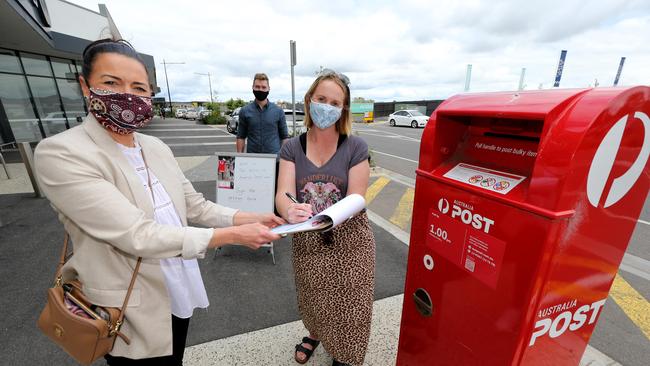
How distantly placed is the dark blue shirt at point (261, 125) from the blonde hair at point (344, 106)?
8.14 ft

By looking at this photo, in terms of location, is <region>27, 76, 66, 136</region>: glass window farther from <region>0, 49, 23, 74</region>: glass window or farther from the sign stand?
the sign stand

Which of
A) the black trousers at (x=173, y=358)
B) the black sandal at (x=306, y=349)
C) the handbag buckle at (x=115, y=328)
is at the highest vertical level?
the handbag buckle at (x=115, y=328)

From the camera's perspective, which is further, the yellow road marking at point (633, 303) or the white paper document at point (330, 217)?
the yellow road marking at point (633, 303)

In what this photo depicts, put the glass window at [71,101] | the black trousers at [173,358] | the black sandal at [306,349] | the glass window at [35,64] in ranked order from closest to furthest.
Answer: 1. the black trousers at [173,358]
2. the black sandal at [306,349]
3. the glass window at [35,64]
4. the glass window at [71,101]

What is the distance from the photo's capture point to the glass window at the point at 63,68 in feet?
41.7

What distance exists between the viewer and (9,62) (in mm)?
9906

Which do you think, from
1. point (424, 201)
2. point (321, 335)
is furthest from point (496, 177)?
point (321, 335)

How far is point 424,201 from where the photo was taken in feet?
4.87

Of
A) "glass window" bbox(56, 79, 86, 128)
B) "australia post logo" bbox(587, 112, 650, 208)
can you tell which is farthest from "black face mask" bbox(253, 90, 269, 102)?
"glass window" bbox(56, 79, 86, 128)

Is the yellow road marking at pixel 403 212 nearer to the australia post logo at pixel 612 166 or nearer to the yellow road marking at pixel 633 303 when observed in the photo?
the yellow road marking at pixel 633 303

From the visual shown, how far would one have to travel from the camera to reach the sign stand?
3.41 meters

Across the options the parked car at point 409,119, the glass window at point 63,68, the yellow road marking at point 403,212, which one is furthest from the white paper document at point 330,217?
the parked car at point 409,119

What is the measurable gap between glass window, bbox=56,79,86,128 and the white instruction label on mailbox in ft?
55.4

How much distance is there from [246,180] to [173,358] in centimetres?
208
